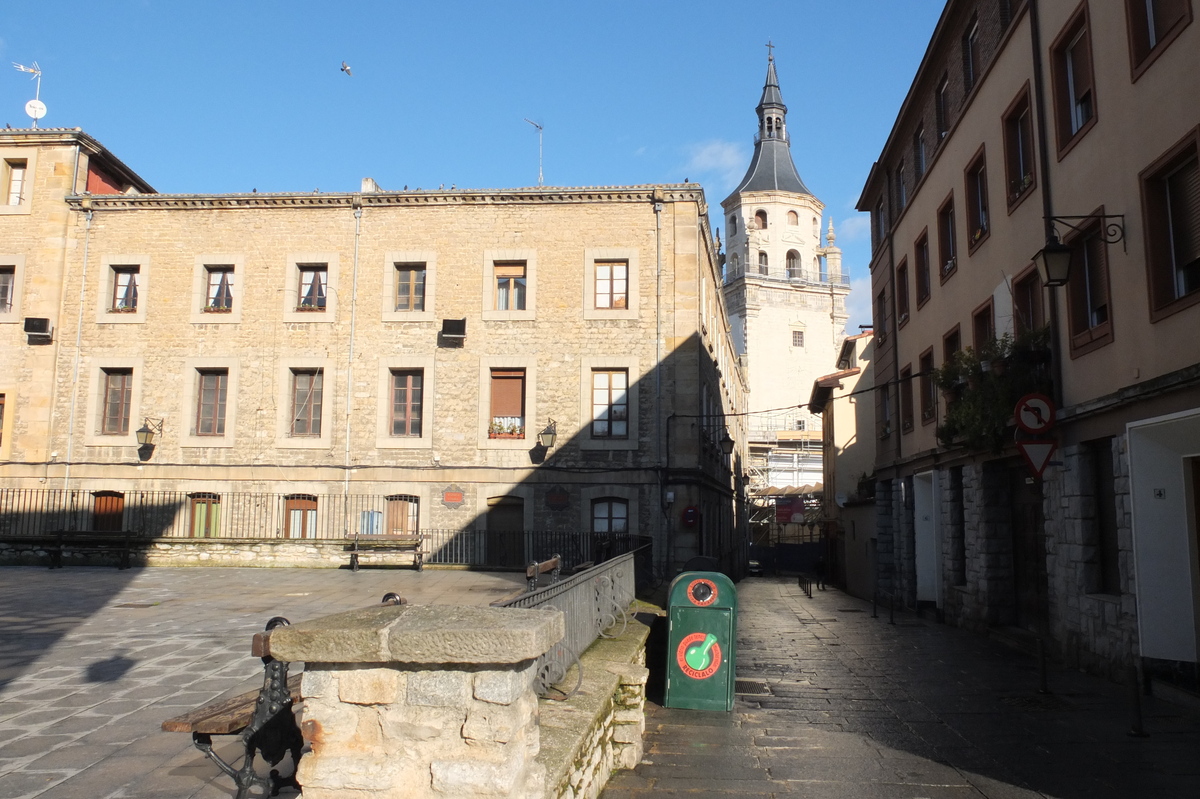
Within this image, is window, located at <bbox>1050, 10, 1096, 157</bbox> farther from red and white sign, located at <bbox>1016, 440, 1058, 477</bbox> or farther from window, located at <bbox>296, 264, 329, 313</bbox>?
window, located at <bbox>296, 264, 329, 313</bbox>

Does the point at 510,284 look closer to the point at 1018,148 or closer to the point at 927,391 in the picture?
the point at 927,391

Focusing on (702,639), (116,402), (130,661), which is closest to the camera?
(702,639)

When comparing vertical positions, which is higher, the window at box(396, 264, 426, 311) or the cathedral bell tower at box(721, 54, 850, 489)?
the cathedral bell tower at box(721, 54, 850, 489)

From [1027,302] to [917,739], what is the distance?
328 inches

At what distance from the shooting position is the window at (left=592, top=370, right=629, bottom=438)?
22406 millimetres

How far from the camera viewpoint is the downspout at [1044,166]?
1201 centimetres

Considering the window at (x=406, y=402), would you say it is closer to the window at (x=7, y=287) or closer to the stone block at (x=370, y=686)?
A: the window at (x=7, y=287)

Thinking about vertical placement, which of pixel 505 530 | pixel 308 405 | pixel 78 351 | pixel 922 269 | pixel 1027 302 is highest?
pixel 922 269

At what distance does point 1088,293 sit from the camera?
1150 cm

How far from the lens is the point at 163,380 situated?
2338 cm

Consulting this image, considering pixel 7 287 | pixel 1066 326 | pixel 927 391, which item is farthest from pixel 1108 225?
pixel 7 287

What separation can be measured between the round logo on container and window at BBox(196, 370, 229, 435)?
702 inches

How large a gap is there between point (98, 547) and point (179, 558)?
176 centimetres

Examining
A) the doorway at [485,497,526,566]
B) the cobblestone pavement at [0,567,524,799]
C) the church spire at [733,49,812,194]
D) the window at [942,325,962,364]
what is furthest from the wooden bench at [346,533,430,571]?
the church spire at [733,49,812,194]
